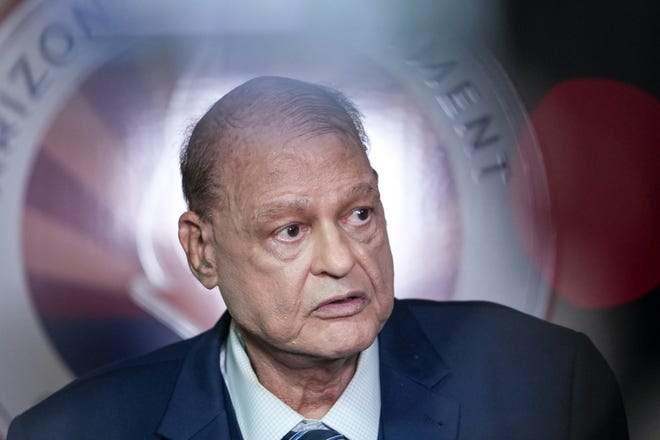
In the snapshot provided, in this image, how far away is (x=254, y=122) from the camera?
3.70ft

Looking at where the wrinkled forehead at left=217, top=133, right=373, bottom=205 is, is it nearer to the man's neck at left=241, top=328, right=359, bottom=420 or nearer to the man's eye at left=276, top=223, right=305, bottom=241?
the man's eye at left=276, top=223, right=305, bottom=241

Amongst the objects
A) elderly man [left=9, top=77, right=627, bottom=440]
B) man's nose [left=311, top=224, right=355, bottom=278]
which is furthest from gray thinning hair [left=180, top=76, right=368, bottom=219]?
man's nose [left=311, top=224, right=355, bottom=278]

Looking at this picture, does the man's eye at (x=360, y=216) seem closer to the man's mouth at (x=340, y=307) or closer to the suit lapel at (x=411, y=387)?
the man's mouth at (x=340, y=307)

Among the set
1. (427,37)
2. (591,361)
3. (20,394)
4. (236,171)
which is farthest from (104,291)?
(591,361)

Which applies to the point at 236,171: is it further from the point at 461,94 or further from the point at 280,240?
the point at 461,94

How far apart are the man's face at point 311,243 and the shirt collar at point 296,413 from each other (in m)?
0.13

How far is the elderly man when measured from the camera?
1.11 metres

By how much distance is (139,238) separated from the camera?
1.52m

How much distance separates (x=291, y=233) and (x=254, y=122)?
0.13 metres

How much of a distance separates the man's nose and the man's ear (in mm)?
155

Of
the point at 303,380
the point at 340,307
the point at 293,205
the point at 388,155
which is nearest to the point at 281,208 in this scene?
the point at 293,205

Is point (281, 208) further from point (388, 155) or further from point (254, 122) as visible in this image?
point (388, 155)

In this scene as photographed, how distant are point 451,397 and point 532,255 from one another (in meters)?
0.34

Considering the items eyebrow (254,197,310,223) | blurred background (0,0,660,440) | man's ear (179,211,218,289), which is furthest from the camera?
blurred background (0,0,660,440)
